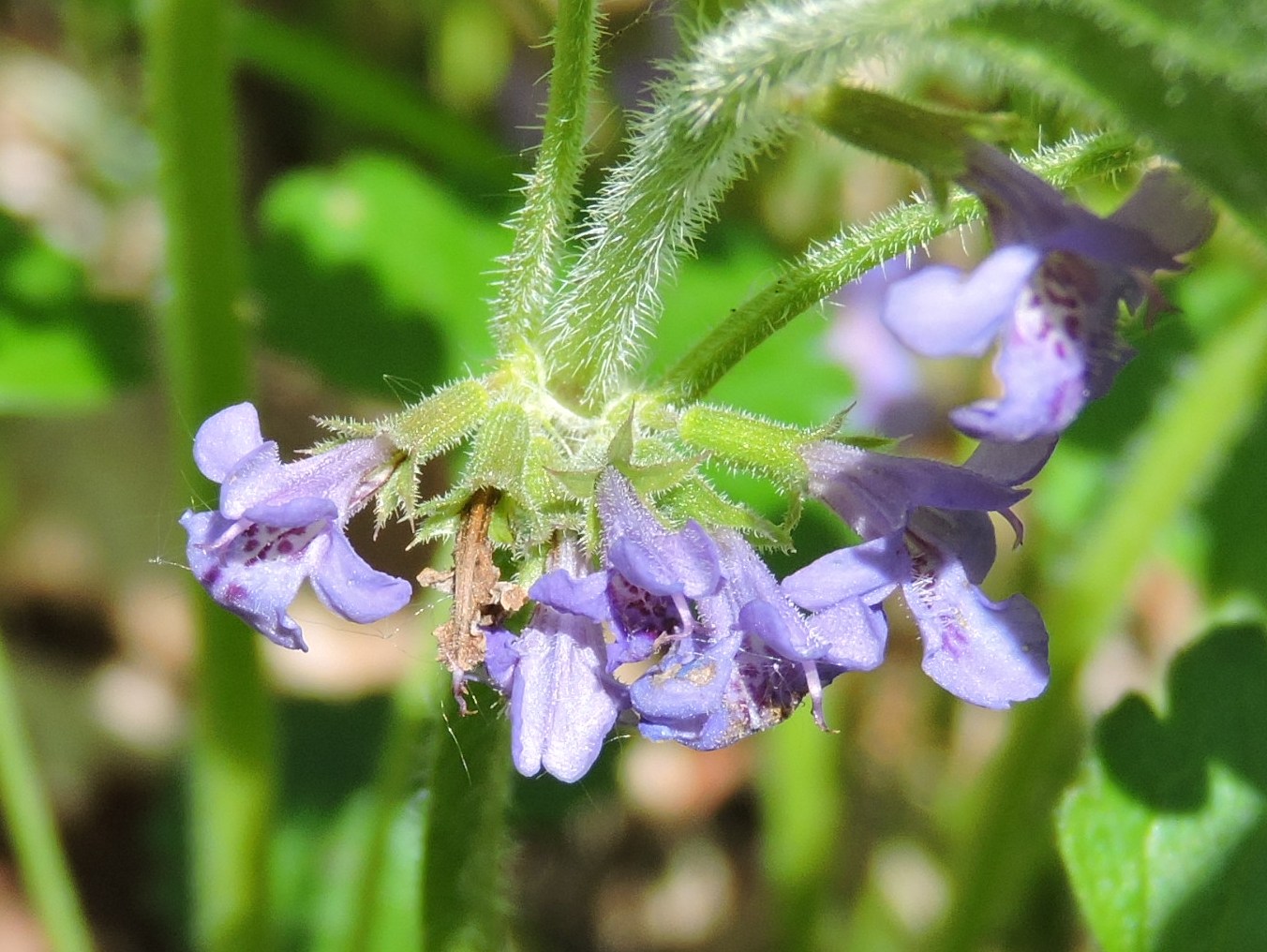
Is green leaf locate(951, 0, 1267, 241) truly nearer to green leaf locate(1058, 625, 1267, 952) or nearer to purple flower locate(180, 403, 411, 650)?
purple flower locate(180, 403, 411, 650)

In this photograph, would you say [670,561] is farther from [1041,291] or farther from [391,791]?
[391,791]

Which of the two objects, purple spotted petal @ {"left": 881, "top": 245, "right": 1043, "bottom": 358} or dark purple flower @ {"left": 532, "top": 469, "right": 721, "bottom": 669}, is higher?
purple spotted petal @ {"left": 881, "top": 245, "right": 1043, "bottom": 358}

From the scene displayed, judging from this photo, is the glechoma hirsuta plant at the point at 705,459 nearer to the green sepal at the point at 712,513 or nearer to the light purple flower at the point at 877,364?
the green sepal at the point at 712,513

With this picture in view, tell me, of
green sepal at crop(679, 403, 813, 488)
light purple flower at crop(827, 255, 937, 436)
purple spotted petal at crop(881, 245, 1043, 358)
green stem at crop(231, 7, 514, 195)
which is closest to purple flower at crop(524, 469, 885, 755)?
green sepal at crop(679, 403, 813, 488)

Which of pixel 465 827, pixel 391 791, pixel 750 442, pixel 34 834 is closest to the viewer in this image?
pixel 750 442

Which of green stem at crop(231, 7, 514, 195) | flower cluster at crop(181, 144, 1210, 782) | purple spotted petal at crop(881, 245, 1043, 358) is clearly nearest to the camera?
purple spotted petal at crop(881, 245, 1043, 358)

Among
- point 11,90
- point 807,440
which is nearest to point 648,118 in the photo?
point 807,440

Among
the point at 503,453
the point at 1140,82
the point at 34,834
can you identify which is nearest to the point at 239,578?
the point at 503,453
